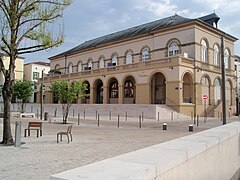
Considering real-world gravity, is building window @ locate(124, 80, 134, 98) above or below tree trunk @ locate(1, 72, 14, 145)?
above

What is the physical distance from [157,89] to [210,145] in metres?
34.8

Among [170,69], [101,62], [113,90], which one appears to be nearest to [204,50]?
[170,69]

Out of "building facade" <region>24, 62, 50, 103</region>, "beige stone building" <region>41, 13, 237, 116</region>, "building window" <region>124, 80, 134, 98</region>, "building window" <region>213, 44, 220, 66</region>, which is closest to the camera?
"beige stone building" <region>41, 13, 237, 116</region>

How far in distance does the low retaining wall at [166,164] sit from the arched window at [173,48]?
3373 cm

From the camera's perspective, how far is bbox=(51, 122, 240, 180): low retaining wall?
7.79 feet

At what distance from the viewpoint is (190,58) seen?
35.6 m

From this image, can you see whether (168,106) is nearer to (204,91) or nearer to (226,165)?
(204,91)

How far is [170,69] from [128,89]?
1061 cm

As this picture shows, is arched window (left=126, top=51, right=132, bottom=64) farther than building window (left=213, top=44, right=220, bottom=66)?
Yes

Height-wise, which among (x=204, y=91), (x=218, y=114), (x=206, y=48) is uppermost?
(x=206, y=48)

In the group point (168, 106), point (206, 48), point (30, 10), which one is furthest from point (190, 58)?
point (30, 10)

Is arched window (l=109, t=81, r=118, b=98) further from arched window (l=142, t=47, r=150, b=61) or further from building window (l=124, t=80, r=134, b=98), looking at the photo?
arched window (l=142, t=47, r=150, b=61)

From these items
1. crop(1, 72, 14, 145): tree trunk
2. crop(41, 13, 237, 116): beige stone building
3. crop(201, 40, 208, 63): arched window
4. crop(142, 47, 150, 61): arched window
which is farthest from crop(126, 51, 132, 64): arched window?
crop(1, 72, 14, 145): tree trunk

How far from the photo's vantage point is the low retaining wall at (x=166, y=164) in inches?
93.4
